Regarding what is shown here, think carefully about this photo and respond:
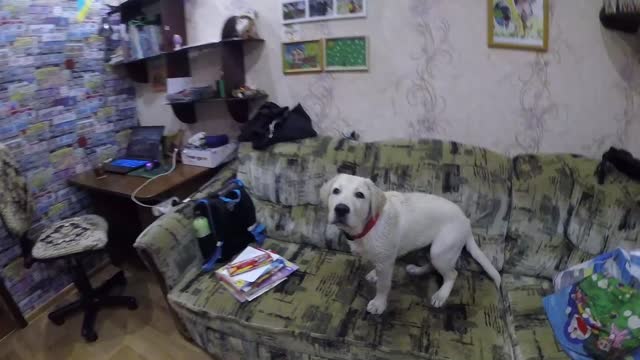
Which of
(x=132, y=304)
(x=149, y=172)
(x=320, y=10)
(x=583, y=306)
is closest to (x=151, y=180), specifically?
(x=149, y=172)

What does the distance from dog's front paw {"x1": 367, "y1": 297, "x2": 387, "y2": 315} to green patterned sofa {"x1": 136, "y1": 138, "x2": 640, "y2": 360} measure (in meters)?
0.02

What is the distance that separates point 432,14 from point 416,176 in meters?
0.82

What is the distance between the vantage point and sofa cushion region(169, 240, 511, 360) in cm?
124

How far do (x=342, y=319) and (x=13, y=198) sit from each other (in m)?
1.79

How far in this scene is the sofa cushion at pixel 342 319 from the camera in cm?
124

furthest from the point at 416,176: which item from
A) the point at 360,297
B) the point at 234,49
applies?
the point at 234,49

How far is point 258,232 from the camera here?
1.91 metres

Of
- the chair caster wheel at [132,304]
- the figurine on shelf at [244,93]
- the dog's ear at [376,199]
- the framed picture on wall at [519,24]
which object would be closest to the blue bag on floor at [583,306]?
the dog's ear at [376,199]

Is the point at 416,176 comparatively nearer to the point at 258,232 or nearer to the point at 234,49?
the point at 258,232

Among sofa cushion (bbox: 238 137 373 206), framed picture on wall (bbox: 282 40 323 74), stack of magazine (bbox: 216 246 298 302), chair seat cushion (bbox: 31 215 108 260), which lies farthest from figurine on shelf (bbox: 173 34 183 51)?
stack of magazine (bbox: 216 246 298 302)

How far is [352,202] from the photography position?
1.26 metres

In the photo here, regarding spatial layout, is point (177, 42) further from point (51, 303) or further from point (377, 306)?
point (377, 306)

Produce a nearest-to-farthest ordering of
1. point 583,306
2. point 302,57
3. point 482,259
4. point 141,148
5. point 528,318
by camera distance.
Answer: point 583,306, point 528,318, point 482,259, point 302,57, point 141,148

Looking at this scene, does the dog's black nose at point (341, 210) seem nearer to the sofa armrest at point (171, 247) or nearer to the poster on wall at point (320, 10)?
Answer: the sofa armrest at point (171, 247)
